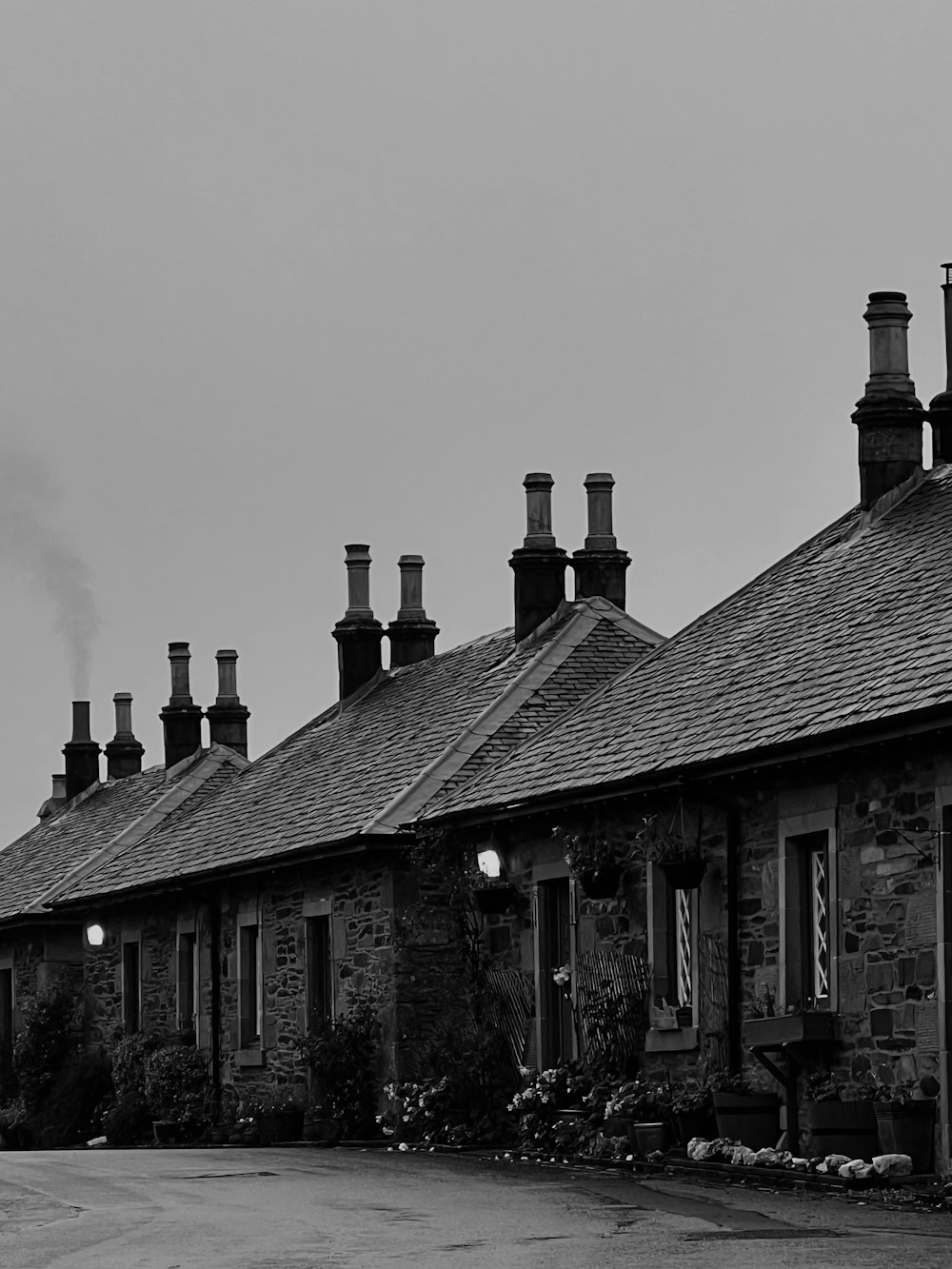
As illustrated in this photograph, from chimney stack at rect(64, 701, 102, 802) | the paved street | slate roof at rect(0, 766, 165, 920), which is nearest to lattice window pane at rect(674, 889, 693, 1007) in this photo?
the paved street

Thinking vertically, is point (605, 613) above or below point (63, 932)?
above

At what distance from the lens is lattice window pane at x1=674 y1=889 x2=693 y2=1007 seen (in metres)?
22.4

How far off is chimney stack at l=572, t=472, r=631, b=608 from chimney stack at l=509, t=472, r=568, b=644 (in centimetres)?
40

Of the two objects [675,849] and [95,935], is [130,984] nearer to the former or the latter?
[95,935]

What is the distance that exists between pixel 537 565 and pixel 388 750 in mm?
3229

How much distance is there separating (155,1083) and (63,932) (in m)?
7.38

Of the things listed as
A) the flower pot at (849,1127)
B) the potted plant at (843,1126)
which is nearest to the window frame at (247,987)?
the potted plant at (843,1126)

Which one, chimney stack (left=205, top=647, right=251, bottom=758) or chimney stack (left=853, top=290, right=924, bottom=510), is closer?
chimney stack (left=853, top=290, right=924, bottom=510)

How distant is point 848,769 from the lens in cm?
1967

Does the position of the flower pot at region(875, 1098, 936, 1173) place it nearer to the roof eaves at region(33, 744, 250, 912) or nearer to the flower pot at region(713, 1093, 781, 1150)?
the flower pot at region(713, 1093, 781, 1150)

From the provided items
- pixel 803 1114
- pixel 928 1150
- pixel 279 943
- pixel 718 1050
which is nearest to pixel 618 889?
pixel 718 1050

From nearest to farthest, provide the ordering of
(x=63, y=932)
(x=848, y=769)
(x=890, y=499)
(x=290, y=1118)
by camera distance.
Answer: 1. (x=848, y=769)
2. (x=890, y=499)
3. (x=290, y=1118)
4. (x=63, y=932)

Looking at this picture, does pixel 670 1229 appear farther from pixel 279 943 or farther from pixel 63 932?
pixel 63 932

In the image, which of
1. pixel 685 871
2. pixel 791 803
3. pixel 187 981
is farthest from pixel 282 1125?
pixel 791 803
